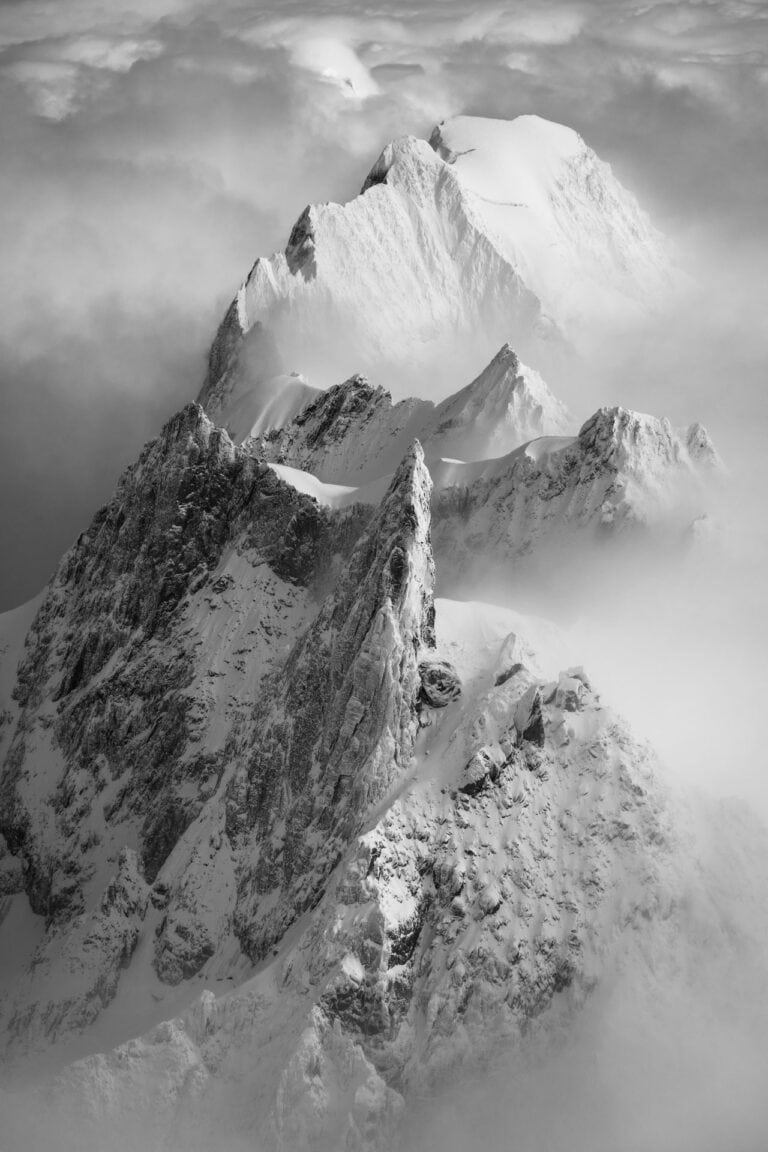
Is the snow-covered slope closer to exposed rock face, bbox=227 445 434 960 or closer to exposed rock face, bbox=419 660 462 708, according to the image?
exposed rock face, bbox=419 660 462 708

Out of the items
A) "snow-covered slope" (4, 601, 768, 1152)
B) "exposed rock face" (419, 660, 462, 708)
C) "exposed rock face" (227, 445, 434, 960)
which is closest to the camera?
"snow-covered slope" (4, 601, 768, 1152)

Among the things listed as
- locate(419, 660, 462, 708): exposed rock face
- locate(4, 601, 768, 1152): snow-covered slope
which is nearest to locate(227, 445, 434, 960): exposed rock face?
locate(419, 660, 462, 708): exposed rock face

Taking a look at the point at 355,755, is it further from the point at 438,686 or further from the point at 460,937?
the point at 460,937

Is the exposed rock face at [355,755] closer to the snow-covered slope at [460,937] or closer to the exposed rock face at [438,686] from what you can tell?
the exposed rock face at [438,686]

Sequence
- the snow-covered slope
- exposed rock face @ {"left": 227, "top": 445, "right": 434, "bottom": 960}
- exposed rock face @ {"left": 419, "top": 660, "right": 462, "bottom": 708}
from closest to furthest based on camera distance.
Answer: the snow-covered slope, exposed rock face @ {"left": 227, "top": 445, "right": 434, "bottom": 960}, exposed rock face @ {"left": 419, "top": 660, "right": 462, "bottom": 708}

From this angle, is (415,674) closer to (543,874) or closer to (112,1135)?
(543,874)

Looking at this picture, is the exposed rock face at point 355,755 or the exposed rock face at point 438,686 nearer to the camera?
the exposed rock face at point 355,755

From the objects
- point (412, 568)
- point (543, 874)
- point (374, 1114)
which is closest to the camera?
point (374, 1114)

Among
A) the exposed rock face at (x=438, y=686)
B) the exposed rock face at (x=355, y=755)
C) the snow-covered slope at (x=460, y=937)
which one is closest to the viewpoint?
the snow-covered slope at (x=460, y=937)

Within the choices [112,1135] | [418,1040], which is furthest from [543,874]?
[112,1135]

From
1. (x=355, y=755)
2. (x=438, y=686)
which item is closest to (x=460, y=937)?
(x=355, y=755)

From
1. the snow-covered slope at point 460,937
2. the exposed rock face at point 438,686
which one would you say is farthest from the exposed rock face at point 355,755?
the snow-covered slope at point 460,937
